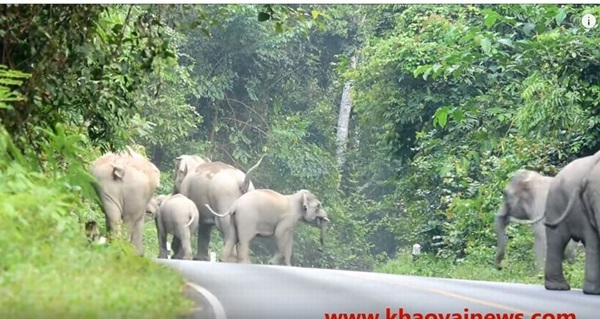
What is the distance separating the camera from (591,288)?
6.54 metres

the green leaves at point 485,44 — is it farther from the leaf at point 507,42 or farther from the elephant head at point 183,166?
the elephant head at point 183,166

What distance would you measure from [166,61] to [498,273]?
1.79 m

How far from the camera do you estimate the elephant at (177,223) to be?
6254 millimetres

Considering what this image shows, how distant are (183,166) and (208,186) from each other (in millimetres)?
154

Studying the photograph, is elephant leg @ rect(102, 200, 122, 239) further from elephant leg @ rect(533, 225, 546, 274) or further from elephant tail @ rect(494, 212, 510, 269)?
elephant leg @ rect(533, 225, 546, 274)

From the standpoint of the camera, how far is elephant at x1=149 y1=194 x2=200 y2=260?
6.25 metres

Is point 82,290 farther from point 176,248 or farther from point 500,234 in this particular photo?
point 500,234

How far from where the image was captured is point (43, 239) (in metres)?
5.58

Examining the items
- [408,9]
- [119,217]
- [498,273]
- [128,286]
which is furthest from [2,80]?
[498,273]

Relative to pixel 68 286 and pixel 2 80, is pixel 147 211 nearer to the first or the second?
pixel 2 80

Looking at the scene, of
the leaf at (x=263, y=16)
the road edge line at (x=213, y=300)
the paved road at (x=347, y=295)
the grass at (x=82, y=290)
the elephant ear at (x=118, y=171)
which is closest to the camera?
the grass at (x=82, y=290)

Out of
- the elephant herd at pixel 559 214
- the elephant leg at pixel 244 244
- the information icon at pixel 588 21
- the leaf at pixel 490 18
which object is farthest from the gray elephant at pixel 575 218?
the elephant leg at pixel 244 244

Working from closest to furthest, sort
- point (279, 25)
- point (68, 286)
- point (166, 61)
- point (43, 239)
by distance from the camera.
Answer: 1. point (68, 286)
2. point (43, 239)
3. point (279, 25)
4. point (166, 61)

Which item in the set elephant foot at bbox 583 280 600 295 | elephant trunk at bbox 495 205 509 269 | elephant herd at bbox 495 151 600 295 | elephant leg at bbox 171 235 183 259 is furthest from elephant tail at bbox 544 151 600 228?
elephant leg at bbox 171 235 183 259
